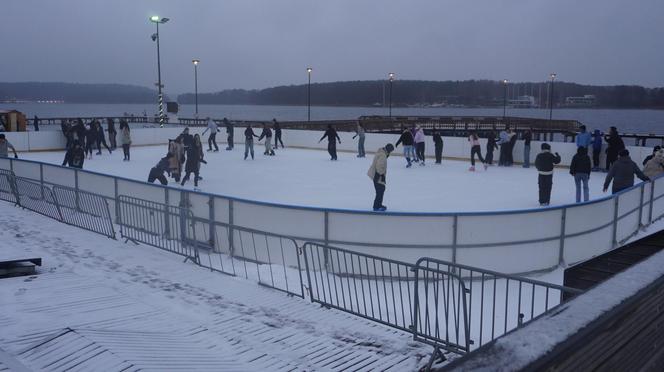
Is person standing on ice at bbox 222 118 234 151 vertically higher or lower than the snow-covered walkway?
higher

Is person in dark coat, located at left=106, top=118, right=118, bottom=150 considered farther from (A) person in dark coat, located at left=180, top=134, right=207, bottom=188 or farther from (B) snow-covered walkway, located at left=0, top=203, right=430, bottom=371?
(B) snow-covered walkway, located at left=0, top=203, right=430, bottom=371


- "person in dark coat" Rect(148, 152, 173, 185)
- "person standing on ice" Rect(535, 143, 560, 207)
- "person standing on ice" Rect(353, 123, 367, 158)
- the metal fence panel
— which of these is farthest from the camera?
"person standing on ice" Rect(353, 123, 367, 158)

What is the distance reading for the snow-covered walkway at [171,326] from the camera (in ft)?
16.5

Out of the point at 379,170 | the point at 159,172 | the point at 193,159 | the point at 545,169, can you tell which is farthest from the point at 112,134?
the point at 545,169

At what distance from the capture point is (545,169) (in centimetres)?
1320

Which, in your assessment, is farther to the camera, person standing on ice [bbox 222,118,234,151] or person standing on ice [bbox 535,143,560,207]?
person standing on ice [bbox 222,118,234,151]

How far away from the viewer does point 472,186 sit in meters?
16.6

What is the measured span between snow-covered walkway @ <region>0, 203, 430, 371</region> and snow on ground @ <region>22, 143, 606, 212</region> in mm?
6174

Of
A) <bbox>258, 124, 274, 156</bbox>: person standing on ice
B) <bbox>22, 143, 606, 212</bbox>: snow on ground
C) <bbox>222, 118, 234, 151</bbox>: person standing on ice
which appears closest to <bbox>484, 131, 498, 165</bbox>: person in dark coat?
<bbox>22, 143, 606, 212</bbox>: snow on ground

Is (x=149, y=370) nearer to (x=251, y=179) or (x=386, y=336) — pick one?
(x=386, y=336)

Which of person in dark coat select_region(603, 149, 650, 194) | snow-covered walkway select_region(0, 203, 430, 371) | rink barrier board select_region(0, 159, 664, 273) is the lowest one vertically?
snow-covered walkway select_region(0, 203, 430, 371)

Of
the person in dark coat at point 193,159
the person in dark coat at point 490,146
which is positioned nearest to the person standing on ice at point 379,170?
the person in dark coat at point 193,159

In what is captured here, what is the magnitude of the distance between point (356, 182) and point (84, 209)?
7.81 m

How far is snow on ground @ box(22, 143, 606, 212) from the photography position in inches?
550
